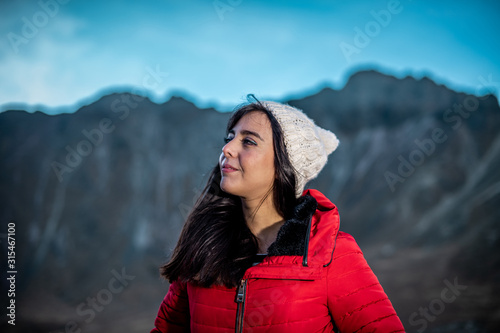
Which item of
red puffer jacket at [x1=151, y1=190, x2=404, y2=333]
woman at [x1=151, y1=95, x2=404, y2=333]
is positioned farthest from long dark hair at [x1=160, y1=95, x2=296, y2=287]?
red puffer jacket at [x1=151, y1=190, x2=404, y2=333]

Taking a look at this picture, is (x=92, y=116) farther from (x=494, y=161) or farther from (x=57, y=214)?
(x=494, y=161)

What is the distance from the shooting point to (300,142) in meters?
2.36

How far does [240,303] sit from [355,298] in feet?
1.83

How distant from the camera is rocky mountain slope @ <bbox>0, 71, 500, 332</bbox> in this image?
44.0 ft

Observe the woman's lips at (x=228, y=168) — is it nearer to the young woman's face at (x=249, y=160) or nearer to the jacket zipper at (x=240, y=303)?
the young woman's face at (x=249, y=160)

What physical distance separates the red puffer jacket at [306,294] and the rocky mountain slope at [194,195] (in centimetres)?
955

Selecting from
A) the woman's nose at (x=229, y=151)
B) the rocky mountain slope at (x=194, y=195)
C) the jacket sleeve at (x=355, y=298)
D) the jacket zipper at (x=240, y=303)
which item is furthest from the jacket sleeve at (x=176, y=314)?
the rocky mountain slope at (x=194, y=195)

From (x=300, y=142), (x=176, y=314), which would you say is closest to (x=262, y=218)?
(x=300, y=142)

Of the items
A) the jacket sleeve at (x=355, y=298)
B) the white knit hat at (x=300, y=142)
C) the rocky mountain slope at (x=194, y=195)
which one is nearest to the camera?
the jacket sleeve at (x=355, y=298)

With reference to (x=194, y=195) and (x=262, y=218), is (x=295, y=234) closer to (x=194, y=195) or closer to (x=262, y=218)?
(x=262, y=218)

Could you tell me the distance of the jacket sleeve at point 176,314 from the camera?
7.28 ft

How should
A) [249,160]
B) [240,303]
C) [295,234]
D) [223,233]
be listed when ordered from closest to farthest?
[240,303]
[295,234]
[249,160]
[223,233]

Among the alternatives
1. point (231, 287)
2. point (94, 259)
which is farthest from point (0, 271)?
point (231, 287)

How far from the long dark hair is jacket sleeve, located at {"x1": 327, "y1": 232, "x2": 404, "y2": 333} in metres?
0.48
